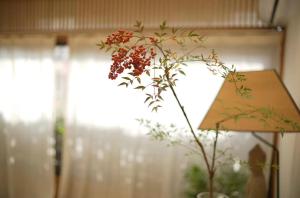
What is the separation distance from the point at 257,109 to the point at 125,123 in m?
1.81

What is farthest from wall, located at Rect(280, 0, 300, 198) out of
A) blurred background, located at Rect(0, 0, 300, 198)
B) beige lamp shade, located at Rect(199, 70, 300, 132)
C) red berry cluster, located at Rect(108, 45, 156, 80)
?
red berry cluster, located at Rect(108, 45, 156, 80)

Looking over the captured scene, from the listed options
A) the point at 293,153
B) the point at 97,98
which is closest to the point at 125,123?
the point at 97,98

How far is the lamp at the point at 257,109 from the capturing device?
3.73 ft

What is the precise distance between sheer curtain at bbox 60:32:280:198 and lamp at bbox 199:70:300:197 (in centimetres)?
127

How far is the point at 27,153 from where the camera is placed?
3186 mm

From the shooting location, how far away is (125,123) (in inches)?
112

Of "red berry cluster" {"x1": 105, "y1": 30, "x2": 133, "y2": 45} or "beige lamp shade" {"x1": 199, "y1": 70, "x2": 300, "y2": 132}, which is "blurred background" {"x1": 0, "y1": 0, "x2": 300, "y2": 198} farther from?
"red berry cluster" {"x1": 105, "y1": 30, "x2": 133, "y2": 45}

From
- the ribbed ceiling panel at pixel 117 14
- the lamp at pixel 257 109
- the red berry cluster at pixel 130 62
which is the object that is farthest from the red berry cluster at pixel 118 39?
the ribbed ceiling panel at pixel 117 14

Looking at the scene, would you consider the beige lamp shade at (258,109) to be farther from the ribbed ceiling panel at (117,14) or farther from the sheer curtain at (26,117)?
the sheer curtain at (26,117)

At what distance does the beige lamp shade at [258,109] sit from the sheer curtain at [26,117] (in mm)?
2278

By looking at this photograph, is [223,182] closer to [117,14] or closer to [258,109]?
[258,109]

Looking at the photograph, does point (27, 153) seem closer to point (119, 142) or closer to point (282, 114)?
point (119, 142)

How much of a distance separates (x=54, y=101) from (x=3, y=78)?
0.68 meters

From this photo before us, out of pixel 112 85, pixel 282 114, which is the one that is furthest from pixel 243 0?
pixel 282 114
